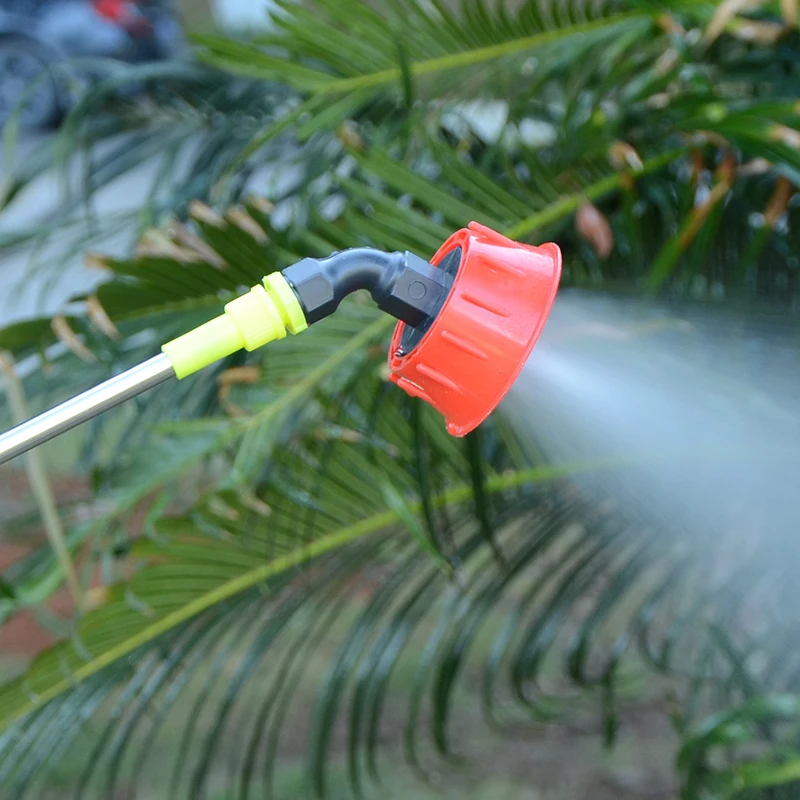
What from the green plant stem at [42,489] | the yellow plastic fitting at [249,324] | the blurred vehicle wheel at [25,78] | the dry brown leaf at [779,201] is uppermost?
the blurred vehicle wheel at [25,78]

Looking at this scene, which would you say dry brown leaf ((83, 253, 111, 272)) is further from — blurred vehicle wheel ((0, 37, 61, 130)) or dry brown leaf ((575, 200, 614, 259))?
blurred vehicle wheel ((0, 37, 61, 130))

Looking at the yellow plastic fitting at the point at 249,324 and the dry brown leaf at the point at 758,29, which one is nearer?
the yellow plastic fitting at the point at 249,324

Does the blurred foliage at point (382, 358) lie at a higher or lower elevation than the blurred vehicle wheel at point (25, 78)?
lower

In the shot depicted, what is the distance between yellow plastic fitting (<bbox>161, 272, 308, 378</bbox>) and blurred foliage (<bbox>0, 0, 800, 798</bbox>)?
300 millimetres

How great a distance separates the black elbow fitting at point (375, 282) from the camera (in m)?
0.26

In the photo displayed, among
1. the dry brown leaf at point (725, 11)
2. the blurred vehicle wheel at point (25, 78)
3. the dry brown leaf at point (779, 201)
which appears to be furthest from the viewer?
the blurred vehicle wheel at point (25, 78)

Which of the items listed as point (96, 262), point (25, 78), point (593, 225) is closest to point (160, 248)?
point (96, 262)

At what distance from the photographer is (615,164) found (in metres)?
0.62

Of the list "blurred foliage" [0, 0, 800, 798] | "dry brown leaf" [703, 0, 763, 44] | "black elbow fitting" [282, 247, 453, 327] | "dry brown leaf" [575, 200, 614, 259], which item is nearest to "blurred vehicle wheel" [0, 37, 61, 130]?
"blurred foliage" [0, 0, 800, 798]

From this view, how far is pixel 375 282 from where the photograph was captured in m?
0.27

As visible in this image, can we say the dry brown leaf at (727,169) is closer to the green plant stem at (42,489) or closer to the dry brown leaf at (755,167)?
the dry brown leaf at (755,167)

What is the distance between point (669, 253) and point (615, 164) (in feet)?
0.31

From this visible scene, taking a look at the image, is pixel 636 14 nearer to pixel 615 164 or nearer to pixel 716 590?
pixel 615 164

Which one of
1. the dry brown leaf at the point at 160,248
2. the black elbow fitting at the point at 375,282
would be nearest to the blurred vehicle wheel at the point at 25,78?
the dry brown leaf at the point at 160,248
